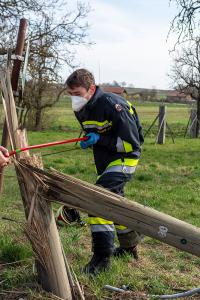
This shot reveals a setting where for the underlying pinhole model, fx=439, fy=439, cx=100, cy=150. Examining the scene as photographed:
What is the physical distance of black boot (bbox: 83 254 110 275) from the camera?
372cm

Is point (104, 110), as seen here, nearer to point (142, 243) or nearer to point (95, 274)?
point (95, 274)

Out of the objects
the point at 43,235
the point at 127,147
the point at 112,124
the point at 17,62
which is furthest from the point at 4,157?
the point at 17,62

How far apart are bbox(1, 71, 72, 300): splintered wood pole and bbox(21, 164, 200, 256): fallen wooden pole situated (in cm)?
7

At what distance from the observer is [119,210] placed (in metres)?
2.80

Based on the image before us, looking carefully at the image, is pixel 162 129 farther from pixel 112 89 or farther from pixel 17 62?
pixel 17 62

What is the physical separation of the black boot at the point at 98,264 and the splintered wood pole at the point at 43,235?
563mm

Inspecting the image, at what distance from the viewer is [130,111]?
4059 mm

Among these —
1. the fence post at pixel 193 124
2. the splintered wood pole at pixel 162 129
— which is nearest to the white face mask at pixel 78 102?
the splintered wood pole at pixel 162 129

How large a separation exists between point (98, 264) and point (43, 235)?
2.95 ft

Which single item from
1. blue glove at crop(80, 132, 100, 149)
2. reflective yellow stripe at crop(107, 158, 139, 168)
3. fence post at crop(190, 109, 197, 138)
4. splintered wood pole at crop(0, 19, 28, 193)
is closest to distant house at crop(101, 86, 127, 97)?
blue glove at crop(80, 132, 100, 149)

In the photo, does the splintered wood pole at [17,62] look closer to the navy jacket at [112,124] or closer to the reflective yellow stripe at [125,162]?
the navy jacket at [112,124]

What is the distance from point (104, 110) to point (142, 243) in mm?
1757

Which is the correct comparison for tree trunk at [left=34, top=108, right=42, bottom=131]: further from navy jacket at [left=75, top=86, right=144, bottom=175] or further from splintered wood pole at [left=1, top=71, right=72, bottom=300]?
splintered wood pole at [left=1, top=71, right=72, bottom=300]

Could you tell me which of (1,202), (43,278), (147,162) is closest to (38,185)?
(43,278)
